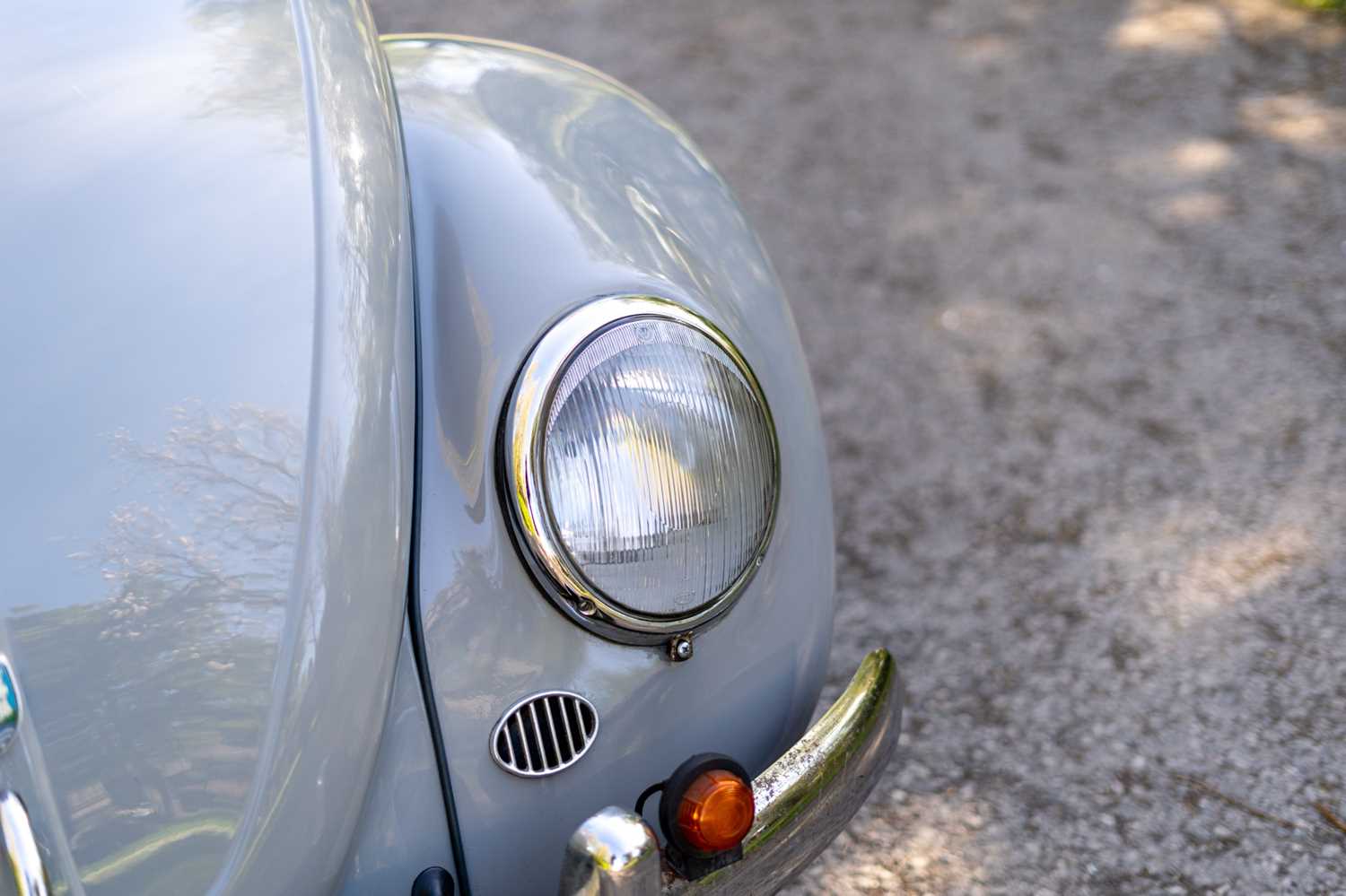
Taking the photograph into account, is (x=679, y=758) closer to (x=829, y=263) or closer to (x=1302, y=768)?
(x=1302, y=768)

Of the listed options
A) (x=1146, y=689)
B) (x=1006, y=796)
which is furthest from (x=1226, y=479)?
(x=1006, y=796)

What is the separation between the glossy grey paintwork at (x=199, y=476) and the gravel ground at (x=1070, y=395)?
1.05 metres

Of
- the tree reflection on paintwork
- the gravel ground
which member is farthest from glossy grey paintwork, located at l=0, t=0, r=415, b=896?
the gravel ground

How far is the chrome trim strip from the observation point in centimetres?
102

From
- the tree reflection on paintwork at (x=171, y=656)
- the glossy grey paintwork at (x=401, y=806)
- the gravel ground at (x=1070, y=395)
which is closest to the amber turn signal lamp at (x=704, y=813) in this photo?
the glossy grey paintwork at (x=401, y=806)

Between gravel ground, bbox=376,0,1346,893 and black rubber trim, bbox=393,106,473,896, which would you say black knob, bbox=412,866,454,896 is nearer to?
black rubber trim, bbox=393,106,473,896

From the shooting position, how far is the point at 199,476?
3.62ft

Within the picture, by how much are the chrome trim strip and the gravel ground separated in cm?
118

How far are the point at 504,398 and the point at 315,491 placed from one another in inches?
8.5

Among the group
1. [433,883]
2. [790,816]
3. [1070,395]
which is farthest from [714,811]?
[1070,395]

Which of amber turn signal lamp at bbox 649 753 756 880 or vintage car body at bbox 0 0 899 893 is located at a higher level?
vintage car body at bbox 0 0 899 893

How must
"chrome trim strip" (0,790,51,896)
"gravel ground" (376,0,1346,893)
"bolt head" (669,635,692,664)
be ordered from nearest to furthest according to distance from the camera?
"chrome trim strip" (0,790,51,896)
"bolt head" (669,635,692,664)
"gravel ground" (376,0,1346,893)

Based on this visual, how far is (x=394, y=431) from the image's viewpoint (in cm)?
121

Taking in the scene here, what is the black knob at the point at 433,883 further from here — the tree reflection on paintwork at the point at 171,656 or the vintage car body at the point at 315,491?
the tree reflection on paintwork at the point at 171,656
